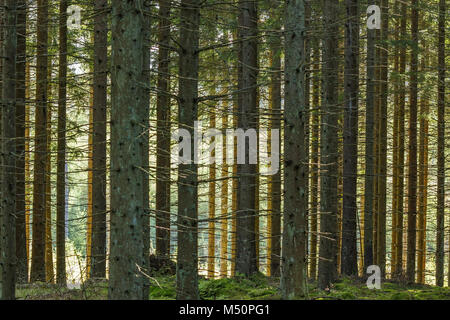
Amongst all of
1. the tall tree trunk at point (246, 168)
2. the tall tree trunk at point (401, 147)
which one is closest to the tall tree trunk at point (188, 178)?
the tall tree trunk at point (246, 168)

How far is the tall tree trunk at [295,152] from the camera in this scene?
7871mm

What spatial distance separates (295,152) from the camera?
787 centimetres

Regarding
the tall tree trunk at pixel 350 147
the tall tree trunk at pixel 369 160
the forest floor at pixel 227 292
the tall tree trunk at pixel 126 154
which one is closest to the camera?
the tall tree trunk at pixel 126 154

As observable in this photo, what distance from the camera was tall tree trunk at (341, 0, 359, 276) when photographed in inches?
515

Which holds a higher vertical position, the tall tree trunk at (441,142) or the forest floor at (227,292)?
the tall tree trunk at (441,142)

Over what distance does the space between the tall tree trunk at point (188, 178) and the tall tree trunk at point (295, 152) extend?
1491 millimetres

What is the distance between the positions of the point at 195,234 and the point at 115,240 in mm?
1672

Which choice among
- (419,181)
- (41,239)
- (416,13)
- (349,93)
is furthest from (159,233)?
(419,181)

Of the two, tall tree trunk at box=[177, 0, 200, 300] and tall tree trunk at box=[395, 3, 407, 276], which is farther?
tall tree trunk at box=[395, 3, 407, 276]

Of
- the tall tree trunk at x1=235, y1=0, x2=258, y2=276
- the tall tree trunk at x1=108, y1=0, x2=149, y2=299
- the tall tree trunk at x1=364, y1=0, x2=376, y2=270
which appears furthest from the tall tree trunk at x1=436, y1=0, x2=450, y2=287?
the tall tree trunk at x1=108, y1=0, x2=149, y2=299

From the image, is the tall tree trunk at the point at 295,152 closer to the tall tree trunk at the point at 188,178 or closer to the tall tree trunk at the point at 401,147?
the tall tree trunk at the point at 188,178

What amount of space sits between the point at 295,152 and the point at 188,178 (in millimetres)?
1781

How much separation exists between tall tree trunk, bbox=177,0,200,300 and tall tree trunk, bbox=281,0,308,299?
1491 mm

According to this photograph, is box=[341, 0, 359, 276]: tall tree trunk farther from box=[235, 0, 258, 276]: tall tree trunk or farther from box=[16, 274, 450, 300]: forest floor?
box=[235, 0, 258, 276]: tall tree trunk
